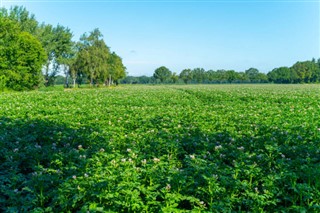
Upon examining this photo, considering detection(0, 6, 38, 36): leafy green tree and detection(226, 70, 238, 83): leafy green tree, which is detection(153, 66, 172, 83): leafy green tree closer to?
detection(226, 70, 238, 83): leafy green tree

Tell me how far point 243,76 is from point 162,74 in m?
55.1

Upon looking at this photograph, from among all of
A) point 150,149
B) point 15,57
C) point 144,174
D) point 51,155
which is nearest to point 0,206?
point 51,155

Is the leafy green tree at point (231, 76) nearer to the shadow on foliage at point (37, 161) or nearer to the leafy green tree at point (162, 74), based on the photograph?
the leafy green tree at point (162, 74)

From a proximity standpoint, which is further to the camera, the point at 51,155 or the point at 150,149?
the point at 150,149

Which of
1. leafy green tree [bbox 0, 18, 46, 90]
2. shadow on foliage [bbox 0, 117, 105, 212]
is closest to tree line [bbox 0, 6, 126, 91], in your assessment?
leafy green tree [bbox 0, 18, 46, 90]

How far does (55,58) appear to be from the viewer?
74562 millimetres

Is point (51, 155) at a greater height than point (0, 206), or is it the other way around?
point (51, 155)

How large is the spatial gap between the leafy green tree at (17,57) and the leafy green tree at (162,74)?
4737 inches

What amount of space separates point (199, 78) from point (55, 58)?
114906 mm

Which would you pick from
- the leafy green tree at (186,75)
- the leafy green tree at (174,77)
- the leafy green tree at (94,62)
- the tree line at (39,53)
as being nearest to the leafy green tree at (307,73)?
the leafy green tree at (186,75)

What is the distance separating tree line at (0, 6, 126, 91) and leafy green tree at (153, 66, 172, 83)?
76.1 metres

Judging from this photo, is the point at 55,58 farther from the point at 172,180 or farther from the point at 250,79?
the point at 250,79

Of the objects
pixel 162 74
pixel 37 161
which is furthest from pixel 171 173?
pixel 162 74

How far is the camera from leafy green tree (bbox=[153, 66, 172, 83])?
17262 cm
